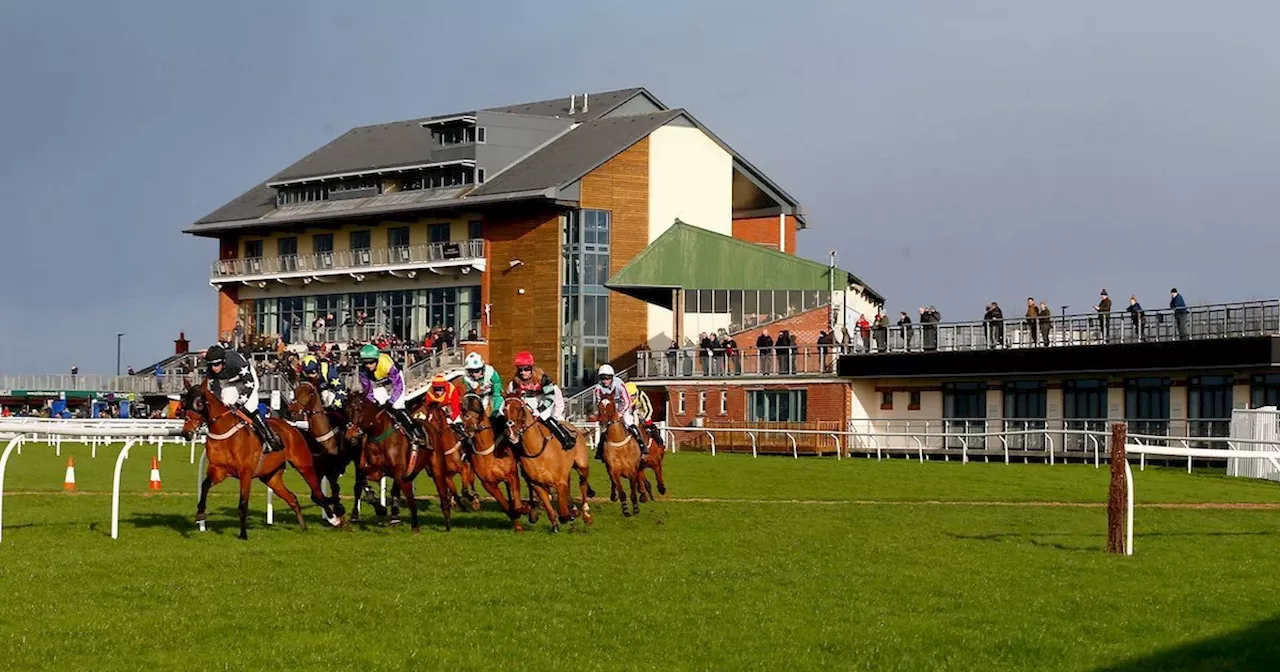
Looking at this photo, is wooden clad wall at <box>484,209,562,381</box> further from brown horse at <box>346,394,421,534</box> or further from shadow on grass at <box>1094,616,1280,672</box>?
shadow on grass at <box>1094,616,1280,672</box>

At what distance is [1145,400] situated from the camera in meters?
50.1

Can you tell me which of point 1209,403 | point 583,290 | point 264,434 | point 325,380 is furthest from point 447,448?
point 583,290

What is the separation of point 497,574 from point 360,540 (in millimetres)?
4430

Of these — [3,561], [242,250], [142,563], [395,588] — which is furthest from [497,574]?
[242,250]

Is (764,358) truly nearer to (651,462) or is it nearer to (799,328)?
(799,328)

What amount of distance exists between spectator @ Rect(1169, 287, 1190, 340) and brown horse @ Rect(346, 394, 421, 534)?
30227 millimetres

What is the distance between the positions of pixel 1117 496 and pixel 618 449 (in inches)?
322

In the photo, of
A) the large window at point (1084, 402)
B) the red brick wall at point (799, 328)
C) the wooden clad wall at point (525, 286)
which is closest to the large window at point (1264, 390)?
the large window at point (1084, 402)

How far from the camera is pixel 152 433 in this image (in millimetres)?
21844

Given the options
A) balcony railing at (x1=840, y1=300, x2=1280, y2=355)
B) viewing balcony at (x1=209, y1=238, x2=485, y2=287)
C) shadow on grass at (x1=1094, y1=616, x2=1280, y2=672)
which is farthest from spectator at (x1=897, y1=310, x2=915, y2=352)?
shadow on grass at (x1=1094, y1=616, x2=1280, y2=672)

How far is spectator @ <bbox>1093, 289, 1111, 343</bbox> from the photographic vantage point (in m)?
50.2

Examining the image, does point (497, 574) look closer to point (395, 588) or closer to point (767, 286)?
point (395, 588)

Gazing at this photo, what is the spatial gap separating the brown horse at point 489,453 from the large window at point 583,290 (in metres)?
50.0

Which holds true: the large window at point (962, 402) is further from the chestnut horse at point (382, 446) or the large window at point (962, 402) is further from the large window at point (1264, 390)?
the chestnut horse at point (382, 446)
